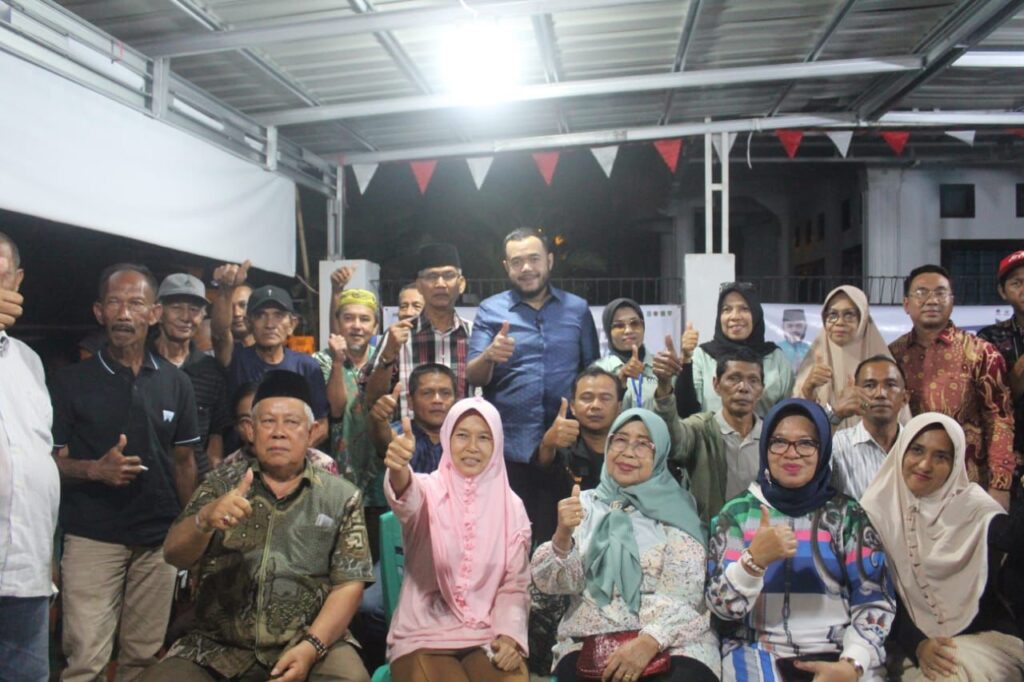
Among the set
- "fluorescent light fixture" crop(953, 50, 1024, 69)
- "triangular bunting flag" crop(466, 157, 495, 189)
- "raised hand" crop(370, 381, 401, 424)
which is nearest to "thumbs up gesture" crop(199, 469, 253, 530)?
"raised hand" crop(370, 381, 401, 424)

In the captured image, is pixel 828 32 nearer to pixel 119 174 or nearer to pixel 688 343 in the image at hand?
pixel 688 343

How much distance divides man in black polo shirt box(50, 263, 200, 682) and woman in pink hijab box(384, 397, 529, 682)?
1.10 meters

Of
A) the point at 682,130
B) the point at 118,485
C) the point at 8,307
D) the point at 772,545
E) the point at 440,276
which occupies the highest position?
the point at 682,130

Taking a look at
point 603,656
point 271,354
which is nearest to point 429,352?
point 271,354

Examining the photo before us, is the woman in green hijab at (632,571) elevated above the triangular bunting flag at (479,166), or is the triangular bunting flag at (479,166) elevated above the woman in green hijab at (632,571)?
the triangular bunting flag at (479,166)

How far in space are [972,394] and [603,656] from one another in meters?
2.29

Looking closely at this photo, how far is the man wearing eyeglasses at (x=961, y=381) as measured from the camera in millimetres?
3572

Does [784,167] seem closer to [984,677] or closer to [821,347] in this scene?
[821,347]

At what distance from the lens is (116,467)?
2.98 m

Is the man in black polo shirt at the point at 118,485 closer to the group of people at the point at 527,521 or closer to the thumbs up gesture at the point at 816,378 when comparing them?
the group of people at the point at 527,521

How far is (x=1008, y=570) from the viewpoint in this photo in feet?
9.41

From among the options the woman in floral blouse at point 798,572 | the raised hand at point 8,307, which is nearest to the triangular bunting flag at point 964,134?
the woman in floral blouse at point 798,572

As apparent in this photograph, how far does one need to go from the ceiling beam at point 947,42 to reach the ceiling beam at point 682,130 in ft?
1.08

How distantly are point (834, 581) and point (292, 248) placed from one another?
526cm
